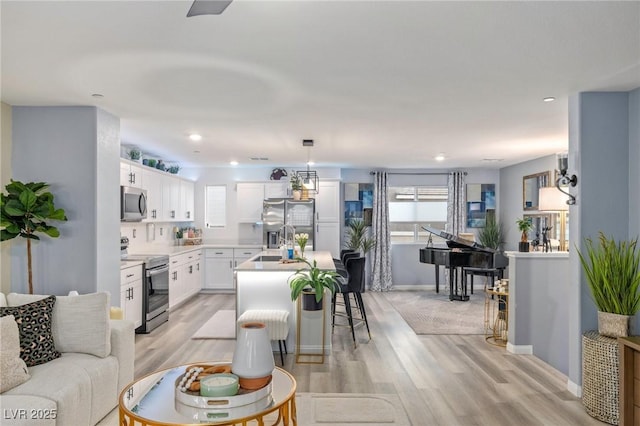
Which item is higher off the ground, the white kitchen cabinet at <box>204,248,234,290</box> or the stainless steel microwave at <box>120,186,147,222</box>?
the stainless steel microwave at <box>120,186,147,222</box>

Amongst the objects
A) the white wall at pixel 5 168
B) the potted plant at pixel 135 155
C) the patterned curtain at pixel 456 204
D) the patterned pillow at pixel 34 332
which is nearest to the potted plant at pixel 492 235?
the patterned curtain at pixel 456 204

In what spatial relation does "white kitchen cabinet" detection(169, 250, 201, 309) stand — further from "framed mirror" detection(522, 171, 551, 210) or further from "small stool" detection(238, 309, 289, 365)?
"framed mirror" detection(522, 171, 551, 210)

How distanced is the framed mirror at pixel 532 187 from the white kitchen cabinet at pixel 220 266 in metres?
5.14

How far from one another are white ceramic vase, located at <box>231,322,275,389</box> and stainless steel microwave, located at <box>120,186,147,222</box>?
3608 mm

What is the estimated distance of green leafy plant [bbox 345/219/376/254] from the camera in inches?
334

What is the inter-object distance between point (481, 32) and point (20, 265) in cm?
420

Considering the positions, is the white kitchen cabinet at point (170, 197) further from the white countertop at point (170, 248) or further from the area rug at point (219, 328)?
the area rug at point (219, 328)

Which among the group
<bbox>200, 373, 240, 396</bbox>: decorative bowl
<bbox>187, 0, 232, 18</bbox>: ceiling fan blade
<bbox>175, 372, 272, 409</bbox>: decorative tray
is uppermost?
<bbox>187, 0, 232, 18</bbox>: ceiling fan blade

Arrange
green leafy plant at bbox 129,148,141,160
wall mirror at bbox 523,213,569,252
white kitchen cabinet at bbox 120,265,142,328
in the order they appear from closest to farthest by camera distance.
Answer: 1. white kitchen cabinet at bbox 120,265,142,328
2. green leafy plant at bbox 129,148,141,160
3. wall mirror at bbox 523,213,569,252

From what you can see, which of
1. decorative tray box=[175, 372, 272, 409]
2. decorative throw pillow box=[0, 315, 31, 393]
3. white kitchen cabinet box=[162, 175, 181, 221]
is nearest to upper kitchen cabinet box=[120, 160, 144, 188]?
white kitchen cabinet box=[162, 175, 181, 221]

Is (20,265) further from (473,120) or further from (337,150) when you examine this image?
(473,120)

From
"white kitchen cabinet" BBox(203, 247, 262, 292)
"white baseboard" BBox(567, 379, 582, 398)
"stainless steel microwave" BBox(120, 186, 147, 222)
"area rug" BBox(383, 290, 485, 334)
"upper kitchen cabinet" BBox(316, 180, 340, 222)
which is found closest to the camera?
"white baseboard" BBox(567, 379, 582, 398)

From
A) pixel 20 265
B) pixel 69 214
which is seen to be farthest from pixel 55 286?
pixel 69 214

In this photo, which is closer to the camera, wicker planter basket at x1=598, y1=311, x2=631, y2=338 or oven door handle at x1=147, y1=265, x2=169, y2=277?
wicker planter basket at x1=598, y1=311, x2=631, y2=338
